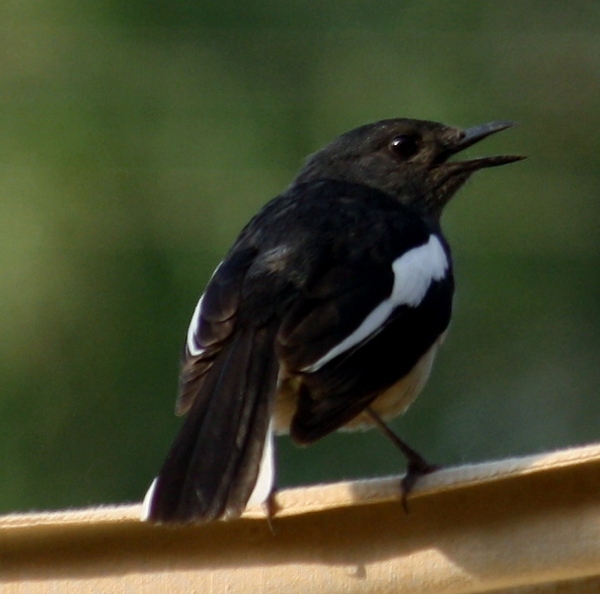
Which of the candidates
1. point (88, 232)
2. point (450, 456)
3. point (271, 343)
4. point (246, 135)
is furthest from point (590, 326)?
point (271, 343)

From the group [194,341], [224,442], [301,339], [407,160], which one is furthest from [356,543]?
[407,160]

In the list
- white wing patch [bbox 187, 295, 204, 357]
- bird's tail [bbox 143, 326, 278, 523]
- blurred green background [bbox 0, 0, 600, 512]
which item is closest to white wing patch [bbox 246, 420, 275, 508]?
bird's tail [bbox 143, 326, 278, 523]

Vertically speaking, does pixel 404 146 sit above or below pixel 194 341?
above

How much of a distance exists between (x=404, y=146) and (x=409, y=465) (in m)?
1.73

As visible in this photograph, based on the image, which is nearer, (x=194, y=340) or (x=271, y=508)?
(x=271, y=508)

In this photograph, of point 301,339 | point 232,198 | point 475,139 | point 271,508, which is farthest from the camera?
point 232,198

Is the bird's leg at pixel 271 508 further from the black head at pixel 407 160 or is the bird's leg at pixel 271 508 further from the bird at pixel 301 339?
the black head at pixel 407 160

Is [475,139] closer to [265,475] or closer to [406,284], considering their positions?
[406,284]

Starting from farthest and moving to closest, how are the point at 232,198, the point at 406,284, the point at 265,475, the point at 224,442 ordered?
the point at 232,198, the point at 406,284, the point at 224,442, the point at 265,475

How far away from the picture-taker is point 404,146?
17.1 feet

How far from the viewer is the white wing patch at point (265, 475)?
3137 millimetres

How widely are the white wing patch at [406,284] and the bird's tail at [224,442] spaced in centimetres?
16

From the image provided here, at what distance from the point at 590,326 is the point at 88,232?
11.6ft

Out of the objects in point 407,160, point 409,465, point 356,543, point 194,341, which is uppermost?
point 407,160
